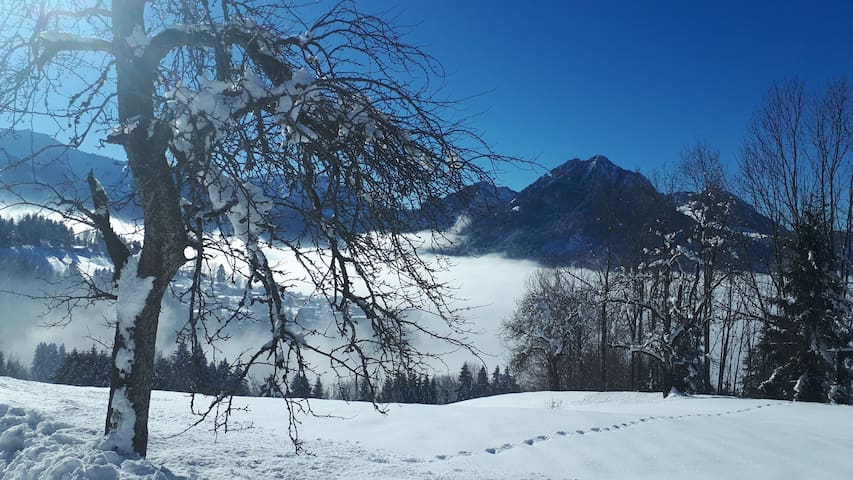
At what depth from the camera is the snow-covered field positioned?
470 centimetres

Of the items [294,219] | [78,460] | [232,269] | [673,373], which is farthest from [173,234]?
[673,373]

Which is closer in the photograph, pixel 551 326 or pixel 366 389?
pixel 366 389

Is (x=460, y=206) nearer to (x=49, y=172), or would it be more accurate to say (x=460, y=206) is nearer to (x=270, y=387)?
(x=270, y=387)

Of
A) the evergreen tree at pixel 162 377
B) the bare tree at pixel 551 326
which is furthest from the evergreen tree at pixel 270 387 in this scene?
the bare tree at pixel 551 326

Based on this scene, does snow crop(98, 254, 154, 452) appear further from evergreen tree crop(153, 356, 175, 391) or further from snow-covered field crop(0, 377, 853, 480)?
evergreen tree crop(153, 356, 175, 391)

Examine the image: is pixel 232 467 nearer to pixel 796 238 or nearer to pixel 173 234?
pixel 173 234

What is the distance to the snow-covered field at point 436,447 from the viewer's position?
4.70m

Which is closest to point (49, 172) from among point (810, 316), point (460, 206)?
point (460, 206)

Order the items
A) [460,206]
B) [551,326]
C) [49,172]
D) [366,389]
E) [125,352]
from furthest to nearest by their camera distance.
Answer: [551,326], [49,172], [366,389], [125,352], [460,206]

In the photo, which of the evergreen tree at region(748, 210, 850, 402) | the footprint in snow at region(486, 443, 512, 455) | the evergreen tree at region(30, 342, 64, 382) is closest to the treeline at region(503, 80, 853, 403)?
the evergreen tree at region(748, 210, 850, 402)

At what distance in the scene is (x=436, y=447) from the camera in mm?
6602

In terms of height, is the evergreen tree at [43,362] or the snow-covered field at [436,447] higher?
the snow-covered field at [436,447]

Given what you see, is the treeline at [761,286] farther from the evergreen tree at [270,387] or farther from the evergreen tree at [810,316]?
the evergreen tree at [270,387]

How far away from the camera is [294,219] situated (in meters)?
4.32
